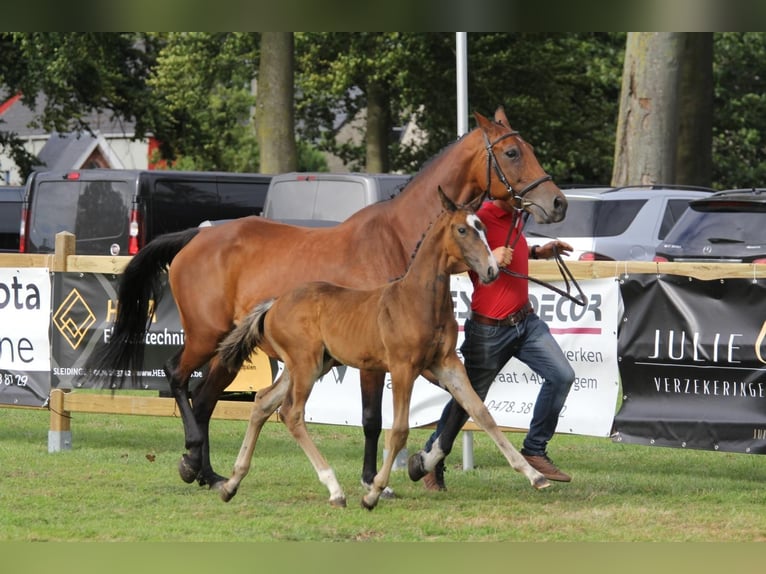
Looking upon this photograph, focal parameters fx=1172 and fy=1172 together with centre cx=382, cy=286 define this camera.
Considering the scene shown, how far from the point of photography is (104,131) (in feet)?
215

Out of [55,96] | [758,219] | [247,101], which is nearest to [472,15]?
[758,219]

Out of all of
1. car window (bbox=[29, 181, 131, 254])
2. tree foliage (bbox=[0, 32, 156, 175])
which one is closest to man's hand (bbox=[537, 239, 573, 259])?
car window (bbox=[29, 181, 131, 254])

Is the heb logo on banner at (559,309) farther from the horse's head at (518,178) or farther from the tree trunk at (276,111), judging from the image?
the tree trunk at (276,111)

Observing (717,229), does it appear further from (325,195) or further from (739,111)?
(739,111)

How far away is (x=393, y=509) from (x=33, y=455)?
3.65 meters

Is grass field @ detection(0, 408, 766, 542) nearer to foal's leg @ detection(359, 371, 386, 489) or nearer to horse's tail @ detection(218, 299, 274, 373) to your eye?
foal's leg @ detection(359, 371, 386, 489)

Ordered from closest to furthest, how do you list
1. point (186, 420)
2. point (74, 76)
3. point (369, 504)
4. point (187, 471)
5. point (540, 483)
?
point (540, 483) < point (369, 504) < point (187, 471) < point (186, 420) < point (74, 76)

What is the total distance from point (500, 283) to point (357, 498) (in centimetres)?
158

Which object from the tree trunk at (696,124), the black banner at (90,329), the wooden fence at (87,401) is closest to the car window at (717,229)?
the wooden fence at (87,401)

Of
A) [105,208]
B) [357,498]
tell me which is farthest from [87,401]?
[105,208]

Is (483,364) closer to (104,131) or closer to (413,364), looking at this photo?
(413,364)

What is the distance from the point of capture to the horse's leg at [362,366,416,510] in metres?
6.42

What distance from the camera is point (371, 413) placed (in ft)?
23.4

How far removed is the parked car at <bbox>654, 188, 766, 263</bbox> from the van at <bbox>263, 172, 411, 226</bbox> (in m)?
3.76
